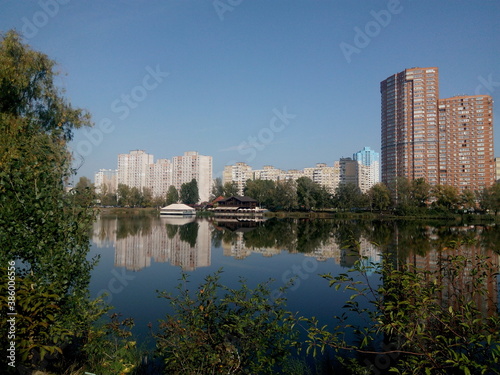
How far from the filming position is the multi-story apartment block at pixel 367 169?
385 feet

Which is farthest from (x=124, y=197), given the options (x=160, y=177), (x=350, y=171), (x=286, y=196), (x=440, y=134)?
(x=440, y=134)

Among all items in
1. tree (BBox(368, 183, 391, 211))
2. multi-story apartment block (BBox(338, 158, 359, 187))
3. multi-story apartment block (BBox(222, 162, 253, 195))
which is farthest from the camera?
multi-story apartment block (BBox(222, 162, 253, 195))

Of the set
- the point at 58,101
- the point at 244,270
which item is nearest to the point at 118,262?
the point at 244,270

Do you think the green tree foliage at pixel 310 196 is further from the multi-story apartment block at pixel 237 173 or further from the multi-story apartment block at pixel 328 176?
the multi-story apartment block at pixel 237 173

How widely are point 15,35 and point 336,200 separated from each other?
58.5 metres

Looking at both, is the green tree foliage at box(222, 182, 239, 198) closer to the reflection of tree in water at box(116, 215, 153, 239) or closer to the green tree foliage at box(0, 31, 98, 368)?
the reflection of tree in water at box(116, 215, 153, 239)

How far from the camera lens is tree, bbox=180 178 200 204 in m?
89.8

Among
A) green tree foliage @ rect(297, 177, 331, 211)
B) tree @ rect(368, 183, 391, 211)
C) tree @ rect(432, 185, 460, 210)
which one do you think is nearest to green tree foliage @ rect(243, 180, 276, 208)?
green tree foliage @ rect(297, 177, 331, 211)

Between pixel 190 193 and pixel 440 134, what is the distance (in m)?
58.3

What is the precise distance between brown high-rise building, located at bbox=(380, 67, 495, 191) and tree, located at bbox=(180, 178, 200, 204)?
48.1m

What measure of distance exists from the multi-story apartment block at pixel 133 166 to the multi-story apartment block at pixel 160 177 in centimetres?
366

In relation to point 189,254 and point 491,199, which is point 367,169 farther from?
point 189,254

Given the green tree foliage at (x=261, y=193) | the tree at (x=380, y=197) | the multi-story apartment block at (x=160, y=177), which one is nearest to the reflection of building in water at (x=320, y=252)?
the tree at (x=380, y=197)

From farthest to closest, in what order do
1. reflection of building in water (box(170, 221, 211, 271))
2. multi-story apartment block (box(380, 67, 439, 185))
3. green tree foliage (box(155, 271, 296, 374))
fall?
multi-story apartment block (box(380, 67, 439, 185)) → reflection of building in water (box(170, 221, 211, 271)) → green tree foliage (box(155, 271, 296, 374))
